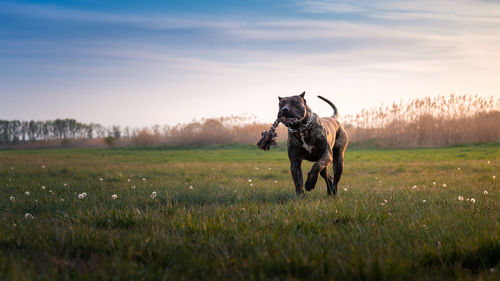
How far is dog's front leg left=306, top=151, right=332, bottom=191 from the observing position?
5973mm

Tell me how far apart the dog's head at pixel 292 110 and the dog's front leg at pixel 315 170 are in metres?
0.73

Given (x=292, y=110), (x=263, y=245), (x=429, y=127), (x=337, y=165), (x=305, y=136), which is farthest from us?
(x=429, y=127)

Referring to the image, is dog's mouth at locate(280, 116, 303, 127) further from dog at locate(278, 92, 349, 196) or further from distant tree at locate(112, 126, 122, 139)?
distant tree at locate(112, 126, 122, 139)

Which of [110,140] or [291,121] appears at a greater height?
[291,121]

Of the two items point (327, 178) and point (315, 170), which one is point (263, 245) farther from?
point (327, 178)

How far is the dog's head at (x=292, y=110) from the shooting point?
5973 mm

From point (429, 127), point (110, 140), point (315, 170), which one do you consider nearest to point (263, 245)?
point (315, 170)

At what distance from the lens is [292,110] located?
6.00 meters

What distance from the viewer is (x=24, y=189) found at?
8734 mm

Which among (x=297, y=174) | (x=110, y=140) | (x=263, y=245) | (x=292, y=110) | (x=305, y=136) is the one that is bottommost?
(x=263, y=245)

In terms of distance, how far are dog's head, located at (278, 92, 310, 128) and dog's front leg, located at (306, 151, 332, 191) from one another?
2.40 feet

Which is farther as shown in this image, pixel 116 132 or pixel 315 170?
pixel 116 132

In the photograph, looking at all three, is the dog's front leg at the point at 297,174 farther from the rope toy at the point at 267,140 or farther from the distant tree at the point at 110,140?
the distant tree at the point at 110,140

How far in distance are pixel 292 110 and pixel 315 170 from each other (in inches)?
40.2
